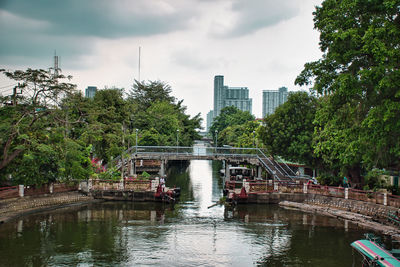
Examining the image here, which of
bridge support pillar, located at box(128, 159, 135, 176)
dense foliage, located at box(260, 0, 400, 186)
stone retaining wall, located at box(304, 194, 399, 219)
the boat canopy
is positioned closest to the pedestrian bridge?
bridge support pillar, located at box(128, 159, 135, 176)

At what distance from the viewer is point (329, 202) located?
3095 centimetres

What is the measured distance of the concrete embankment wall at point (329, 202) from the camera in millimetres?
25734

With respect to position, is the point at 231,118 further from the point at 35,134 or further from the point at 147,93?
the point at 35,134

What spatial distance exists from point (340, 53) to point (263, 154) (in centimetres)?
2368

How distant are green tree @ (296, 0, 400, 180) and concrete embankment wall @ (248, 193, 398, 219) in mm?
3742

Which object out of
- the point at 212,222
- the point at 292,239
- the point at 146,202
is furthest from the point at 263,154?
the point at 292,239

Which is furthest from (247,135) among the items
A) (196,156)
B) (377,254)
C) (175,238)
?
(377,254)

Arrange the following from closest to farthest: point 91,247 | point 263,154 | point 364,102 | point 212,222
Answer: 1. point 91,247
2. point 364,102
3. point 212,222
4. point 263,154

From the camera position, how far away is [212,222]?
2636 centimetres

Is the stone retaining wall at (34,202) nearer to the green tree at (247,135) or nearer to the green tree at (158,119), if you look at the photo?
the green tree at (158,119)

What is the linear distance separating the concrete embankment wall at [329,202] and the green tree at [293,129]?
492cm

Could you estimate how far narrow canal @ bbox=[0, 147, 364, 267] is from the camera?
1764 cm

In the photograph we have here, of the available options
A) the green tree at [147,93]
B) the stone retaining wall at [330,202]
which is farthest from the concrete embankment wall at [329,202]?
the green tree at [147,93]

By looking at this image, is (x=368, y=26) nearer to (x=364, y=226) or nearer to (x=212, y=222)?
(x=364, y=226)
